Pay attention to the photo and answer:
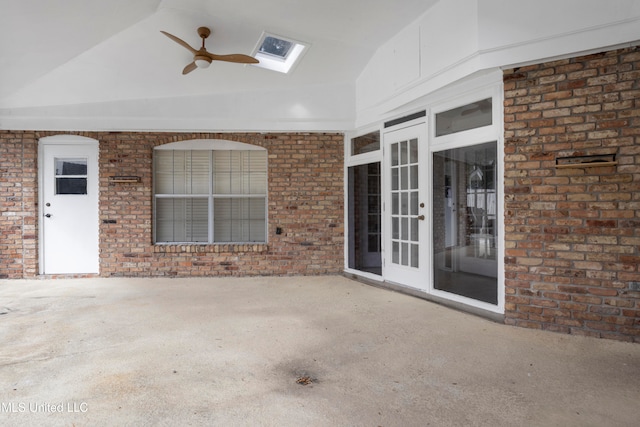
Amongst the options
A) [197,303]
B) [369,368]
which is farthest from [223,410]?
[197,303]

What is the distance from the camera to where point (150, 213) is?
5.81 m

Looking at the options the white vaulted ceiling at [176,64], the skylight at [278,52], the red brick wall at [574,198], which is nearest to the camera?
the red brick wall at [574,198]

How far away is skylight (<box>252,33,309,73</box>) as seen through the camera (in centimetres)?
496

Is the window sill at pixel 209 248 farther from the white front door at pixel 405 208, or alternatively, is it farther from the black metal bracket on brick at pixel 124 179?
the white front door at pixel 405 208

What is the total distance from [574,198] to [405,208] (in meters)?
1.96

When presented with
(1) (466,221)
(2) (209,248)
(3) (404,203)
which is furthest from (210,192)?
(1) (466,221)

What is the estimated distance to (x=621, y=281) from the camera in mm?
3004

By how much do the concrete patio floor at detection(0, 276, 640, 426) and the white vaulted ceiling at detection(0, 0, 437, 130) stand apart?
296cm

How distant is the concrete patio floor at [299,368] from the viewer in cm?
197

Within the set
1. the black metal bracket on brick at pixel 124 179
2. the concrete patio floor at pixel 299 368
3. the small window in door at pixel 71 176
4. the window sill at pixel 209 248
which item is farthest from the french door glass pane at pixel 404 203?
the small window in door at pixel 71 176

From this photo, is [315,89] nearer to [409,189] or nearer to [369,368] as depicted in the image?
[409,189]

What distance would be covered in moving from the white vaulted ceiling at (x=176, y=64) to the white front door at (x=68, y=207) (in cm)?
40

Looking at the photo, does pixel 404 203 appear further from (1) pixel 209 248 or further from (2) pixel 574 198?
(1) pixel 209 248

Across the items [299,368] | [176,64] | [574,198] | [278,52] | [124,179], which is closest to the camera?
[299,368]
